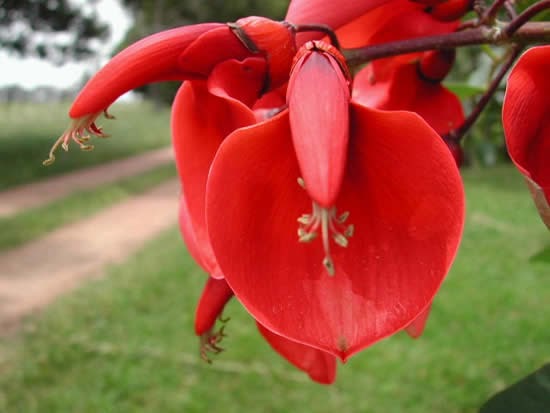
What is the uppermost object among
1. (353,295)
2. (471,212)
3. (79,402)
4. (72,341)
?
(353,295)

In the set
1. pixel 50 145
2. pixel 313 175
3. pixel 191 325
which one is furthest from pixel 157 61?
pixel 50 145

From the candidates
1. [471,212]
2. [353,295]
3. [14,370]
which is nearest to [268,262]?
[353,295]

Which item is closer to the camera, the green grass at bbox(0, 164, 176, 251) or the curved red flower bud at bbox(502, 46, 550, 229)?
the curved red flower bud at bbox(502, 46, 550, 229)

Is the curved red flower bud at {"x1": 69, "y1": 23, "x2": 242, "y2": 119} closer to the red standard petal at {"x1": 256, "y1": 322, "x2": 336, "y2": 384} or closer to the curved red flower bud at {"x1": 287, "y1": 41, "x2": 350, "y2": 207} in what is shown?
the curved red flower bud at {"x1": 287, "y1": 41, "x2": 350, "y2": 207}

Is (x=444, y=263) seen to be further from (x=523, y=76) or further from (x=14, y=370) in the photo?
(x=14, y=370)

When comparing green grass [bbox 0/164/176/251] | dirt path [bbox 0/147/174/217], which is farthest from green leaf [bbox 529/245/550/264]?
dirt path [bbox 0/147/174/217]

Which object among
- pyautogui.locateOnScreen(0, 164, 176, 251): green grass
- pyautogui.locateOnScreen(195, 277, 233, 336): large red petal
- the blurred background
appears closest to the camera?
pyautogui.locateOnScreen(195, 277, 233, 336): large red petal

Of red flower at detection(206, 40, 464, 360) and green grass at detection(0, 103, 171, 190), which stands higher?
red flower at detection(206, 40, 464, 360)
